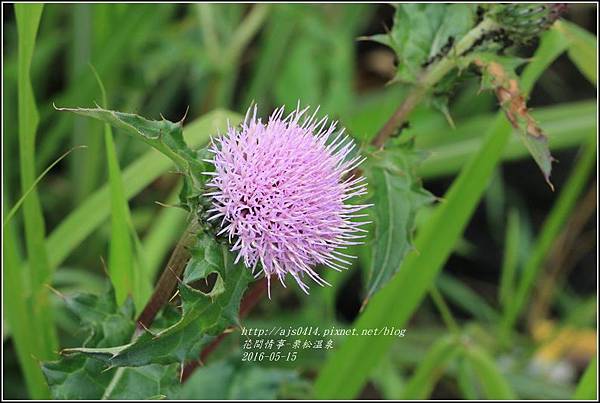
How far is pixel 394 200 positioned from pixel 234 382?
1.67ft

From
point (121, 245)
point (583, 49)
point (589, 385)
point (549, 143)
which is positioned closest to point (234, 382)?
point (121, 245)

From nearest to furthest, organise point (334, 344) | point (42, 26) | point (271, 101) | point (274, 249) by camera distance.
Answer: point (274, 249), point (334, 344), point (42, 26), point (271, 101)

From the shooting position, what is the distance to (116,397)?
110cm

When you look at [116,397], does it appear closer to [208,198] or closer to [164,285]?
[164,285]

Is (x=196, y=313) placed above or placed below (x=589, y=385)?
above

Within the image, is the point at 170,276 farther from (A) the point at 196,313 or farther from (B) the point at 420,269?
(B) the point at 420,269

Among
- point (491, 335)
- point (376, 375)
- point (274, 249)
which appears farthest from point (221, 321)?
point (491, 335)

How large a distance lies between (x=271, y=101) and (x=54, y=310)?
979 mm

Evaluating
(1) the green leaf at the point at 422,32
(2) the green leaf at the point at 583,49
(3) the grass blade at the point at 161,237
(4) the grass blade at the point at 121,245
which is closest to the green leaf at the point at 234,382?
(4) the grass blade at the point at 121,245

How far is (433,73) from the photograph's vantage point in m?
1.27

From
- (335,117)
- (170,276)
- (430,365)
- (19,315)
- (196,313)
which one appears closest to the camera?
(196,313)

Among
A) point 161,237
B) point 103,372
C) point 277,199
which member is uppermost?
point 277,199

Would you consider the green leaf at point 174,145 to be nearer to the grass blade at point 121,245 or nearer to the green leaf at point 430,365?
the grass blade at point 121,245

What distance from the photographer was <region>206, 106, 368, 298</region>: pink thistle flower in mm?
893
